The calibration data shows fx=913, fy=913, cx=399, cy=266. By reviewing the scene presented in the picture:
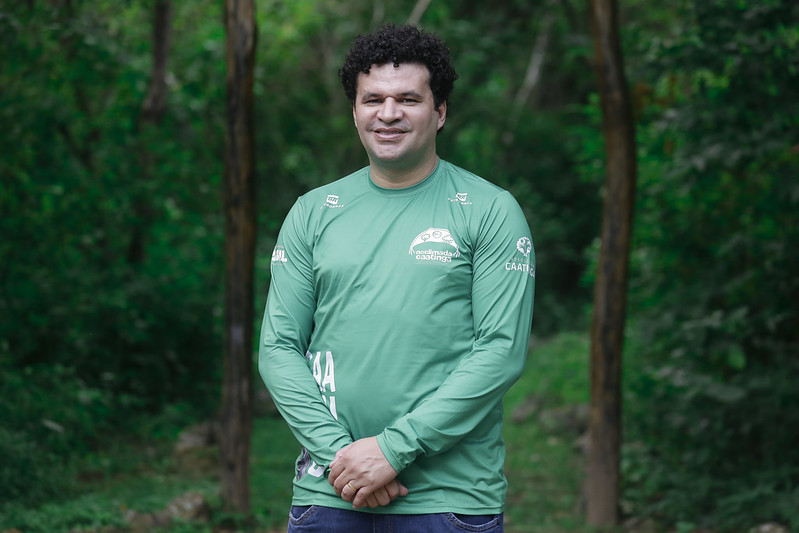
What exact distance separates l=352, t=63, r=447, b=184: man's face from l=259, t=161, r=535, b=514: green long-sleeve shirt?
12 centimetres

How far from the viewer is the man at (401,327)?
2164 mm

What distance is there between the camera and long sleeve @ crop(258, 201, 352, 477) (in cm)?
221

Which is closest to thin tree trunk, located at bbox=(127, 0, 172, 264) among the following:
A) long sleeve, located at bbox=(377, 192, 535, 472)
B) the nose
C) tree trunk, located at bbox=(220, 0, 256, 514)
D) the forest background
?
the forest background

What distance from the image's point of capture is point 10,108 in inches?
289

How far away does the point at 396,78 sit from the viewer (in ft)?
7.64

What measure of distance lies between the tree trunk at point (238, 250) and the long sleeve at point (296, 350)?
318 cm

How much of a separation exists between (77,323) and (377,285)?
639cm

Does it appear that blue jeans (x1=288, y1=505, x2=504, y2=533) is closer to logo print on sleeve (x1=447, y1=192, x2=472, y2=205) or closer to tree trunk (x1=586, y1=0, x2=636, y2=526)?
logo print on sleeve (x1=447, y1=192, x2=472, y2=205)

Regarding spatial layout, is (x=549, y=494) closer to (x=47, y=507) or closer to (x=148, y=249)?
(x=47, y=507)

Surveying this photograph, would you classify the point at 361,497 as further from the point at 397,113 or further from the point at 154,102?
the point at 154,102

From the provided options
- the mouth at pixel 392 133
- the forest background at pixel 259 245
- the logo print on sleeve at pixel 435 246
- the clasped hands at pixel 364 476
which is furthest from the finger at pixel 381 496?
the forest background at pixel 259 245

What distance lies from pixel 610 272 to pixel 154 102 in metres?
5.31

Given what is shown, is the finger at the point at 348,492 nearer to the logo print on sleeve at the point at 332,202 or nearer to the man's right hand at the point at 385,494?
the man's right hand at the point at 385,494

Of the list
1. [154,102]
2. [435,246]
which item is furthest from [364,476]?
[154,102]
